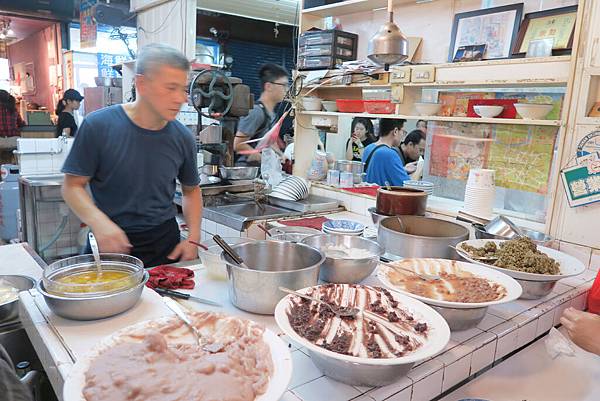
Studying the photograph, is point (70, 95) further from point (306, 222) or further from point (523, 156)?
point (523, 156)

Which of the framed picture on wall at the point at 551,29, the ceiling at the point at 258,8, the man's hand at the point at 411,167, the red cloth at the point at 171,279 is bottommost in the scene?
the red cloth at the point at 171,279

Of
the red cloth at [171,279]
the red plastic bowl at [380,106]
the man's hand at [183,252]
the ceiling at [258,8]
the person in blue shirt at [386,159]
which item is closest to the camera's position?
the red cloth at [171,279]

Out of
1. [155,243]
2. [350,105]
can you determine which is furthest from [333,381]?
[350,105]

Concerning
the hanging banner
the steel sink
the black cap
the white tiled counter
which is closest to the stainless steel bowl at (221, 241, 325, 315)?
the white tiled counter

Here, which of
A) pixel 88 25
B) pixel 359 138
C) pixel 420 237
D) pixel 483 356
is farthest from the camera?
pixel 88 25

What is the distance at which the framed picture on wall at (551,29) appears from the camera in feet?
7.82

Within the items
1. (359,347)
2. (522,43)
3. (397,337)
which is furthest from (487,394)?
(522,43)

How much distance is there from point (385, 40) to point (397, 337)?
1606 mm

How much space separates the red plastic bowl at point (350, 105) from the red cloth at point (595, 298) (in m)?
1.87

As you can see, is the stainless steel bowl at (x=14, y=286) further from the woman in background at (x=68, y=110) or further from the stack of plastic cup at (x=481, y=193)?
the woman in background at (x=68, y=110)

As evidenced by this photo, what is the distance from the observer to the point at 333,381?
1.19 metres

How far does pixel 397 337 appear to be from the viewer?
122cm

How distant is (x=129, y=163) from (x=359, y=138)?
3218 millimetres

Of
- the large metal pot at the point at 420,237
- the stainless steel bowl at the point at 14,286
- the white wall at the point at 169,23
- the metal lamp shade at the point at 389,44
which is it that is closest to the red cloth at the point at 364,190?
the large metal pot at the point at 420,237
